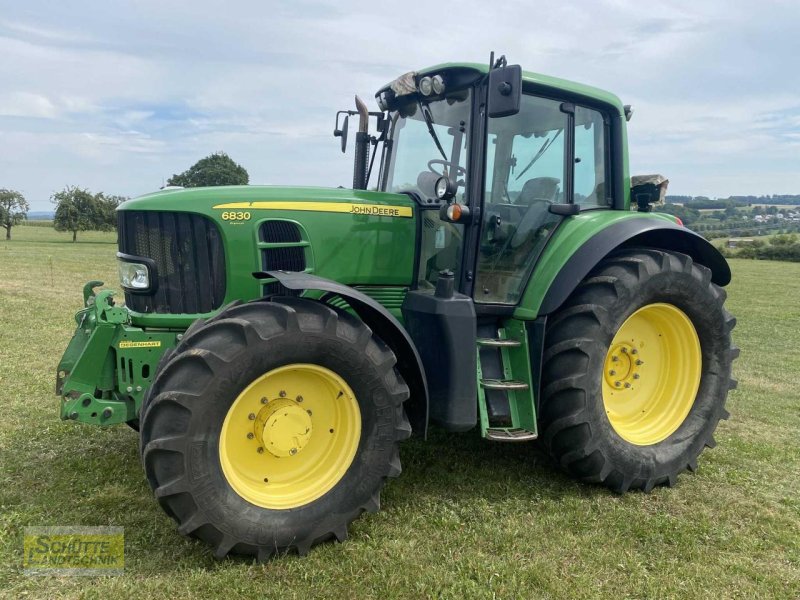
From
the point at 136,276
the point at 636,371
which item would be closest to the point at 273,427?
the point at 136,276

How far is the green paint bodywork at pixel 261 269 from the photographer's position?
3.40 m

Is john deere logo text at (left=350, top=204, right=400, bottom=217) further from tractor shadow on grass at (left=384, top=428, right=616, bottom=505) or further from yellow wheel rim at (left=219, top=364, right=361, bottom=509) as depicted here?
tractor shadow on grass at (left=384, top=428, right=616, bottom=505)

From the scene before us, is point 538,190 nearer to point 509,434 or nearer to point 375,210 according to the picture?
point 375,210

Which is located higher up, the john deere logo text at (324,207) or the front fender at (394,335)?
the john deere logo text at (324,207)

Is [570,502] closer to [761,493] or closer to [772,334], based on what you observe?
[761,493]

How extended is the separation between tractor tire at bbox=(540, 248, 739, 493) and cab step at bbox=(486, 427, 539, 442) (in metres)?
0.24

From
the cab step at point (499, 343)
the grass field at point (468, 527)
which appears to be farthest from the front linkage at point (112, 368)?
the cab step at point (499, 343)

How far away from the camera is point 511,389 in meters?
3.76

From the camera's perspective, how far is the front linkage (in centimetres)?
333

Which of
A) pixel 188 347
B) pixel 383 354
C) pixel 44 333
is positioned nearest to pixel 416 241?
pixel 383 354

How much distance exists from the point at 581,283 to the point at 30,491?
3.58 m

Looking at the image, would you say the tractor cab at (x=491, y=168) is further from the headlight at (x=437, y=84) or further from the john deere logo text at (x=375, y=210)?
the john deere logo text at (x=375, y=210)

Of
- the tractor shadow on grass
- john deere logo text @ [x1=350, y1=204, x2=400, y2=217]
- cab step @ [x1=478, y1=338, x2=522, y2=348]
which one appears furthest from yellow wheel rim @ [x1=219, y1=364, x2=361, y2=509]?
john deere logo text @ [x1=350, y1=204, x2=400, y2=217]

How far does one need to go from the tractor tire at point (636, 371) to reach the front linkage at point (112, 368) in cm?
238
